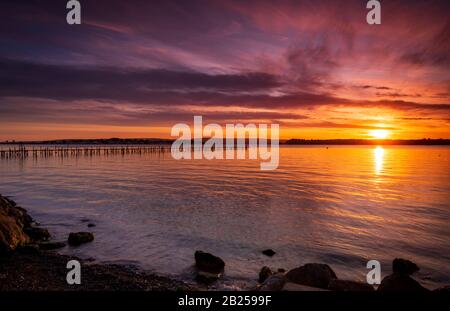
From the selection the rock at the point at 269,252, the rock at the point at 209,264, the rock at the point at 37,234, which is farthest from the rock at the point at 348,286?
the rock at the point at 37,234

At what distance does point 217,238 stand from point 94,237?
20.7ft

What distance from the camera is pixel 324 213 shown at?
2272cm

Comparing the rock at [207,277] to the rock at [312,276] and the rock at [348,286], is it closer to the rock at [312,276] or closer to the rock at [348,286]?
the rock at [312,276]

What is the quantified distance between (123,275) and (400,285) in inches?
349

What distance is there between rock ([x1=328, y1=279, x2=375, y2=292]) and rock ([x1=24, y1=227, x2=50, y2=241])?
13.5 meters

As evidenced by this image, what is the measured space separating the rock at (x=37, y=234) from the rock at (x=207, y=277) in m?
8.78

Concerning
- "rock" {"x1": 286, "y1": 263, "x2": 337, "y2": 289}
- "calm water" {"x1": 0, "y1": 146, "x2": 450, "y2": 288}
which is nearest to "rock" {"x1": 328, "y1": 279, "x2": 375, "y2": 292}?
"rock" {"x1": 286, "y1": 263, "x2": 337, "y2": 289}

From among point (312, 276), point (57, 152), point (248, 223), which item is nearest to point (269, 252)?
point (312, 276)

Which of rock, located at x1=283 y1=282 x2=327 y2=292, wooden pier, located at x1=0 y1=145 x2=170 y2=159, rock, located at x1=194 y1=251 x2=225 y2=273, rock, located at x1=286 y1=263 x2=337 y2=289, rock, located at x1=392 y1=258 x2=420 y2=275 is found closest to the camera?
rock, located at x1=283 y1=282 x2=327 y2=292

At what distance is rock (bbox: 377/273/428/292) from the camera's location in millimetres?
8742

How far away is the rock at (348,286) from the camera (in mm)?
8654

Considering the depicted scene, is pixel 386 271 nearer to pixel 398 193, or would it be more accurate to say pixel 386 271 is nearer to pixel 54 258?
pixel 54 258

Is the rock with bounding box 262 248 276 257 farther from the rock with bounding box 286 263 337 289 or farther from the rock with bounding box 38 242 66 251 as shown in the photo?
the rock with bounding box 38 242 66 251
